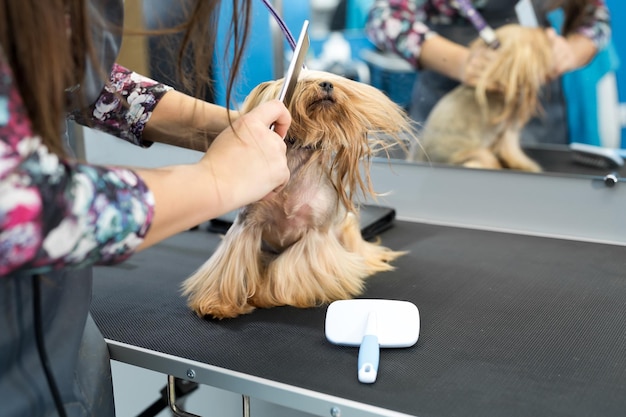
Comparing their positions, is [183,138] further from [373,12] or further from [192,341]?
[373,12]

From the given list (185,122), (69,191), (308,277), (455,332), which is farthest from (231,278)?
(69,191)

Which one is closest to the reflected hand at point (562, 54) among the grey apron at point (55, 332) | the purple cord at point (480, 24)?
the purple cord at point (480, 24)

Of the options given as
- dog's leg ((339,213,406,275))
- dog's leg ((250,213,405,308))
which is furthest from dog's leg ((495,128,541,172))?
dog's leg ((250,213,405,308))

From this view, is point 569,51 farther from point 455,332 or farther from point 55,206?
point 55,206

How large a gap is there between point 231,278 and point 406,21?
82 centimetres

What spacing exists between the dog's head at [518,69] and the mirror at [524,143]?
10 cm

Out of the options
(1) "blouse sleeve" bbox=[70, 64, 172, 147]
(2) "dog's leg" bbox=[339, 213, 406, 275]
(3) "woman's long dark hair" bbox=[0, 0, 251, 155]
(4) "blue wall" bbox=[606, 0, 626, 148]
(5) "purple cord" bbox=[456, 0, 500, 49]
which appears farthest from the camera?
(5) "purple cord" bbox=[456, 0, 500, 49]

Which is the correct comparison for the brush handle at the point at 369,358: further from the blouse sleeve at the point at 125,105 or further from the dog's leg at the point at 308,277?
the blouse sleeve at the point at 125,105

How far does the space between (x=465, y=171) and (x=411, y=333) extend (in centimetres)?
81

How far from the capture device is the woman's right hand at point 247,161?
0.68 m

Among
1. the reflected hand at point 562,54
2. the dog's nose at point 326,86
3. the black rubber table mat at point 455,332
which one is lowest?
the black rubber table mat at point 455,332

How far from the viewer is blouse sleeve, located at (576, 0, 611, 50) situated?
4.55ft

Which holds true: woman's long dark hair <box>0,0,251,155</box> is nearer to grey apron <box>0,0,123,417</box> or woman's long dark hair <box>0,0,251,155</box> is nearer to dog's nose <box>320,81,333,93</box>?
grey apron <box>0,0,123,417</box>

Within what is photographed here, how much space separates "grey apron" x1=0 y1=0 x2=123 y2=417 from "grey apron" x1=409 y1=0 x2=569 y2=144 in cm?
94
